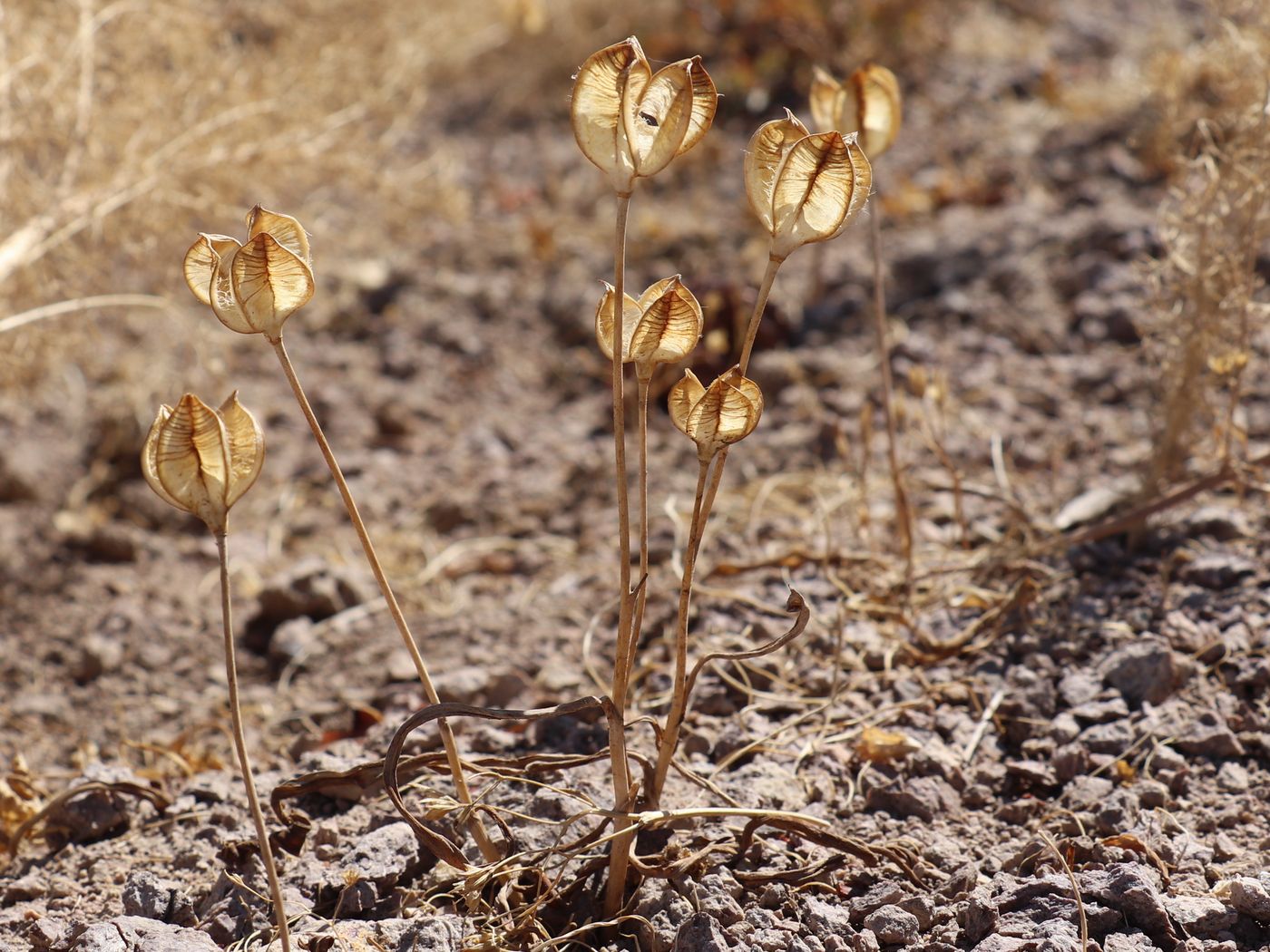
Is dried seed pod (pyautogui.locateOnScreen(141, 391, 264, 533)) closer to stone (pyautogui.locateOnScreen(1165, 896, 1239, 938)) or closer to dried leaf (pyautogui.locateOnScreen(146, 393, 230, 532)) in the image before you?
dried leaf (pyautogui.locateOnScreen(146, 393, 230, 532))

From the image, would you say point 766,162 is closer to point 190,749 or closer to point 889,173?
point 190,749

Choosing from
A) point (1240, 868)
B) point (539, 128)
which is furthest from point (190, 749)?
point (539, 128)

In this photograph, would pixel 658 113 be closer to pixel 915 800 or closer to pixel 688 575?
pixel 688 575

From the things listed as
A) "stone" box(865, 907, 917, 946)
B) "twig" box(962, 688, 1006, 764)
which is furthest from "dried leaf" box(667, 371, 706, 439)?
"twig" box(962, 688, 1006, 764)

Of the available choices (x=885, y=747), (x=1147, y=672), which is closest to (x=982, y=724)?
(x=885, y=747)

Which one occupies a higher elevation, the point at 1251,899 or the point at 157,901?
the point at 157,901

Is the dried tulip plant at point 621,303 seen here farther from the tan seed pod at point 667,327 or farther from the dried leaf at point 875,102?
the dried leaf at point 875,102
